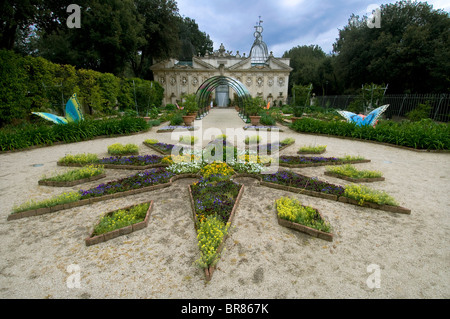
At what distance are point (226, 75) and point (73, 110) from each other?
38045mm

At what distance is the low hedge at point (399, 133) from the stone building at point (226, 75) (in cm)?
3405

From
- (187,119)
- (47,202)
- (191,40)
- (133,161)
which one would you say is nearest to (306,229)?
(47,202)

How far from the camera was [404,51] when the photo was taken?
78.5 ft

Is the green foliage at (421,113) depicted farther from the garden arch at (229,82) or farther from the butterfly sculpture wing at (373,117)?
the garden arch at (229,82)

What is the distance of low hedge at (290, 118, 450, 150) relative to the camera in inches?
385

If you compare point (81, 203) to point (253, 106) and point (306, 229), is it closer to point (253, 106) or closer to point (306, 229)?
point (306, 229)

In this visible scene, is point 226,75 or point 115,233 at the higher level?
point 226,75

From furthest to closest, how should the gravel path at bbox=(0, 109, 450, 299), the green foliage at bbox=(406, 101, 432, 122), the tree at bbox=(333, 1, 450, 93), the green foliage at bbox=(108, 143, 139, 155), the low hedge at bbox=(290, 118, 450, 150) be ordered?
the tree at bbox=(333, 1, 450, 93)
the green foliage at bbox=(406, 101, 432, 122)
the low hedge at bbox=(290, 118, 450, 150)
the green foliage at bbox=(108, 143, 139, 155)
the gravel path at bbox=(0, 109, 450, 299)

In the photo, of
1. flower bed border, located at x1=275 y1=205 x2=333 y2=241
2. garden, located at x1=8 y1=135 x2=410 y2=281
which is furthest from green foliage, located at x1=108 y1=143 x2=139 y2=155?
flower bed border, located at x1=275 y1=205 x2=333 y2=241

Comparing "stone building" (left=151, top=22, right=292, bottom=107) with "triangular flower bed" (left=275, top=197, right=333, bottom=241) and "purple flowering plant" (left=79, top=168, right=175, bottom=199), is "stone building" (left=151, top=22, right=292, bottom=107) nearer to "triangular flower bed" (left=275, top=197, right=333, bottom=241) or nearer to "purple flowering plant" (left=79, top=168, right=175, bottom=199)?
"purple flowering plant" (left=79, top=168, right=175, bottom=199)

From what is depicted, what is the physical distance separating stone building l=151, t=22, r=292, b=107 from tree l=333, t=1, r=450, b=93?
16.3 metres
